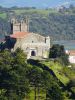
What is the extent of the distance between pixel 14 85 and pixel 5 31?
9499cm

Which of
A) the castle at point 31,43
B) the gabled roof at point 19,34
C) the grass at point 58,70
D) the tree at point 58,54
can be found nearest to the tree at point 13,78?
the grass at point 58,70

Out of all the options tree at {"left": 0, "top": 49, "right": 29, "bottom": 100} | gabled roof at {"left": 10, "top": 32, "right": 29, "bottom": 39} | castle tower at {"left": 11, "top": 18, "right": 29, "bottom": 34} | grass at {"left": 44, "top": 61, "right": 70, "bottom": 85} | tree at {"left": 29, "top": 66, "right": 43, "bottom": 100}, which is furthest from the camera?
castle tower at {"left": 11, "top": 18, "right": 29, "bottom": 34}

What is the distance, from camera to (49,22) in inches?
5915

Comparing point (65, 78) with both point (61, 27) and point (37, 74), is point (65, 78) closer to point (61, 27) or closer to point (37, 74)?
point (37, 74)

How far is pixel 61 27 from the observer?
148750mm

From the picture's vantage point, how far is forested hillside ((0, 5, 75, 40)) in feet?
456

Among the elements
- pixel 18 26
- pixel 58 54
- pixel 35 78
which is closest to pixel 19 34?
pixel 18 26

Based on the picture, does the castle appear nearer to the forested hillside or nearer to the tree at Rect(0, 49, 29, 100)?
the tree at Rect(0, 49, 29, 100)

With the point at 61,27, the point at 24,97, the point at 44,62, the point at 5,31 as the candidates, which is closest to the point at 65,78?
the point at 44,62

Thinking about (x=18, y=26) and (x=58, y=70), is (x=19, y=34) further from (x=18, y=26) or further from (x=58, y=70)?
(x=58, y=70)

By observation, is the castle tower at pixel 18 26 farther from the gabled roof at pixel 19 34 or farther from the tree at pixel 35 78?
the tree at pixel 35 78

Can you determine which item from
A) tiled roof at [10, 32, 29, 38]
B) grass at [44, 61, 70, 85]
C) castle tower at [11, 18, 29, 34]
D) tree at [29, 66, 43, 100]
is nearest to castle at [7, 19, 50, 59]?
tiled roof at [10, 32, 29, 38]

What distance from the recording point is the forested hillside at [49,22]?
456ft

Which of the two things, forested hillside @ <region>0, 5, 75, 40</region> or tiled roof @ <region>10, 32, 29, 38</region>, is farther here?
forested hillside @ <region>0, 5, 75, 40</region>
